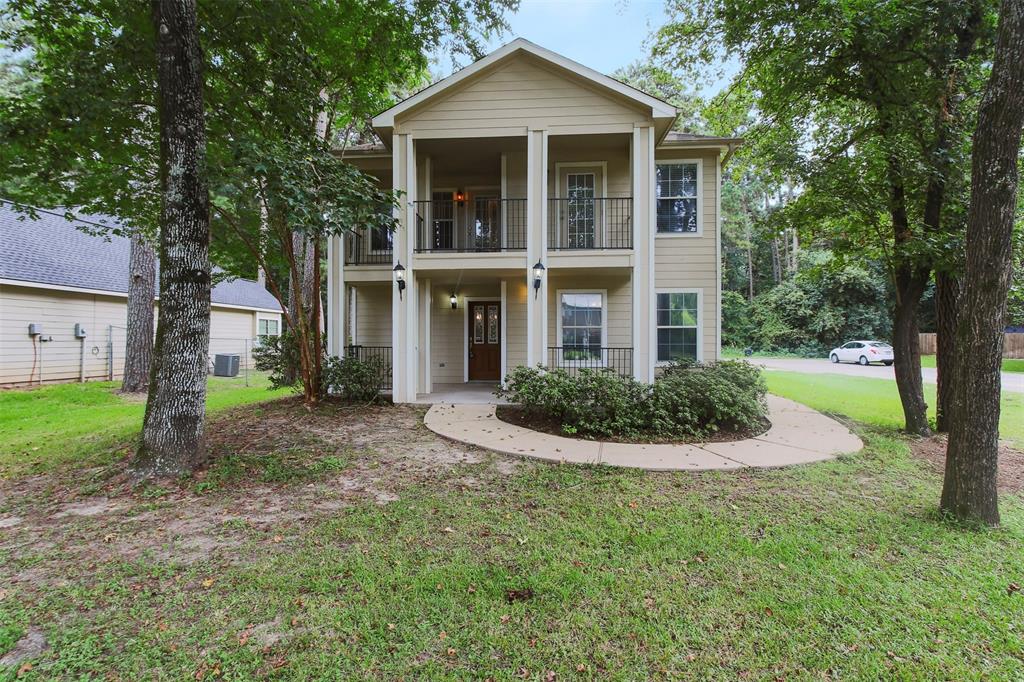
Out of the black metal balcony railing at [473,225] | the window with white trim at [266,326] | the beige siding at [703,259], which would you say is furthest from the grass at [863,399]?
the window with white trim at [266,326]

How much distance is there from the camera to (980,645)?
2.23 meters

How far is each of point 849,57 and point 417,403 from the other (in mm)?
8863

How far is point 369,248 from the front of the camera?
31.8ft

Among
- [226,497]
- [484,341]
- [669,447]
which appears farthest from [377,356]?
[669,447]

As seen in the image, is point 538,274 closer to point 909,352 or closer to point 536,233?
point 536,233

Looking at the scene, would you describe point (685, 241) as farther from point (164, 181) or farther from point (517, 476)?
point (164, 181)

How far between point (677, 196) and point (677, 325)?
111 inches

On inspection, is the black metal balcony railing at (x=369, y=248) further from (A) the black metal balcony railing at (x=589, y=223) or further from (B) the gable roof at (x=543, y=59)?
(A) the black metal balcony railing at (x=589, y=223)

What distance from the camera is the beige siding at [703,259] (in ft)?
30.2

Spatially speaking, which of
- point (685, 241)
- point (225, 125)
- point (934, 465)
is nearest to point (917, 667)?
point (934, 465)

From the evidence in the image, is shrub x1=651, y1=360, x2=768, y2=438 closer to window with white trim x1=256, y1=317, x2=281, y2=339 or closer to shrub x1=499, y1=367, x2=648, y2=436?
shrub x1=499, y1=367, x2=648, y2=436

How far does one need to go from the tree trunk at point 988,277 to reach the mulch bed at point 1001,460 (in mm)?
1160

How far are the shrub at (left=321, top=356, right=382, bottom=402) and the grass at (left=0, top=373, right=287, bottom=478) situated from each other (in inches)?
86.4

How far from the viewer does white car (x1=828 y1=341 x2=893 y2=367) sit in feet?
64.4
